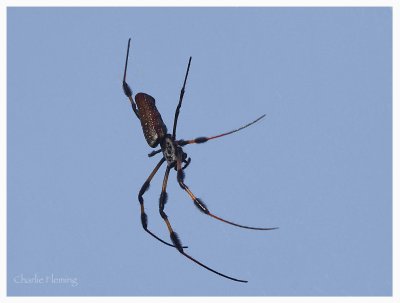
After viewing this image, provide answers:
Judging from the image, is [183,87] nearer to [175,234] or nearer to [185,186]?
[185,186]

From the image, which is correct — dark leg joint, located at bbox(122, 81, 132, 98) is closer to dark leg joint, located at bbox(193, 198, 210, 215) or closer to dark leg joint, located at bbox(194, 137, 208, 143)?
dark leg joint, located at bbox(194, 137, 208, 143)

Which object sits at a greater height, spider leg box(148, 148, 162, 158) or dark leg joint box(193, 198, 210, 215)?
spider leg box(148, 148, 162, 158)

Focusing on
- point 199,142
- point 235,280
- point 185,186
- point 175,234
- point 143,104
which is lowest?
point 235,280

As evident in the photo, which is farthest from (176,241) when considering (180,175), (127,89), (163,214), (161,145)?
(127,89)

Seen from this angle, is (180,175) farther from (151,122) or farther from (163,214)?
(151,122)

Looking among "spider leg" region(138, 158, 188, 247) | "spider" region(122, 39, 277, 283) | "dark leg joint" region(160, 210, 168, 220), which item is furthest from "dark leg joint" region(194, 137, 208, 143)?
"dark leg joint" region(160, 210, 168, 220)

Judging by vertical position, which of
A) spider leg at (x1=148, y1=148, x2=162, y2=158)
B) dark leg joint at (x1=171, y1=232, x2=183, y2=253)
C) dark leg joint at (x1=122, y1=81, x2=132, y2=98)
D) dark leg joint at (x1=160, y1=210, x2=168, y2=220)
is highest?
dark leg joint at (x1=122, y1=81, x2=132, y2=98)

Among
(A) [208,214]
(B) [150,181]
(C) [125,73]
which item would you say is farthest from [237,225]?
(C) [125,73]

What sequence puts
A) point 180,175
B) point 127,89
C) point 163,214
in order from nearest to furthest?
point 180,175 < point 163,214 < point 127,89

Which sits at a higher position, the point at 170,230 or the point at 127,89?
the point at 127,89
